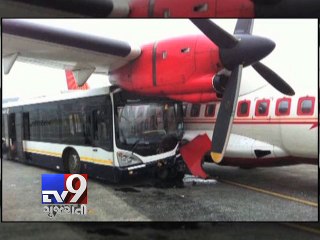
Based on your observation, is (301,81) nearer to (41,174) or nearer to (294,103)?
(294,103)

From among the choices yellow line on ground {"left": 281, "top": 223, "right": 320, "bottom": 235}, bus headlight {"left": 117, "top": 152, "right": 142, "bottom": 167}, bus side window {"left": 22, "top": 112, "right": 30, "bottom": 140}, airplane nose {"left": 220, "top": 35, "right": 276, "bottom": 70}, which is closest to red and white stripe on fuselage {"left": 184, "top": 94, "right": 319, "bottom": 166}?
airplane nose {"left": 220, "top": 35, "right": 276, "bottom": 70}

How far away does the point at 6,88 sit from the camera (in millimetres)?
4320

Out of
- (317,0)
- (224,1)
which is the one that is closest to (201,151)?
(224,1)

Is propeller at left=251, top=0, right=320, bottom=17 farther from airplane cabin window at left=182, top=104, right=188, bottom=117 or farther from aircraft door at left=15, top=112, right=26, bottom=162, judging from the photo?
aircraft door at left=15, top=112, right=26, bottom=162

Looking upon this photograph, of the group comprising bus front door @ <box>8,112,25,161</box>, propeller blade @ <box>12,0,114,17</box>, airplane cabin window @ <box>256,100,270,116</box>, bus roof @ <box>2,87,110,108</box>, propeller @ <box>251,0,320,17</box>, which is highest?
propeller blade @ <box>12,0,114,17</box>

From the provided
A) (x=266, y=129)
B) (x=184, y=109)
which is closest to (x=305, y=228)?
(x=266, y=129)

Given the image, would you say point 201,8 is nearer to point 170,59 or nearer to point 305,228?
point 170,59

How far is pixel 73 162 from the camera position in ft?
14.8

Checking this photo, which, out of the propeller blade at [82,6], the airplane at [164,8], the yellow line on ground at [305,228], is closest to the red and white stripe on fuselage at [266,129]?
the airplane at [164,8]

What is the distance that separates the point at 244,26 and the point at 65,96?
2113mm

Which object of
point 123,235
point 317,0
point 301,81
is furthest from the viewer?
point 123,235

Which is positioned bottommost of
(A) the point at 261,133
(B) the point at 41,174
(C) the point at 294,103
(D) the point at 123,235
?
(D) the point at 123,235

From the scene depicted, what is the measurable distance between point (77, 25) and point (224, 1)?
1.68 metres

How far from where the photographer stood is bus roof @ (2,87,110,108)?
454 cm
